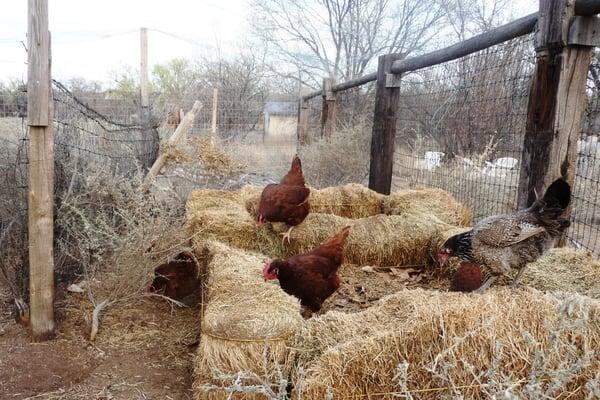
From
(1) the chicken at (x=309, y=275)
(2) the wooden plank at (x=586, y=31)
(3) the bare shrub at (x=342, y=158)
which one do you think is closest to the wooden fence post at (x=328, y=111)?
(3) the bare shrub at (x=342, y=158)

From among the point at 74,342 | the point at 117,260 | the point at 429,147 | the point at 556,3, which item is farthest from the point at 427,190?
the point at 74,342

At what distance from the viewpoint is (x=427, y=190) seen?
236 inches

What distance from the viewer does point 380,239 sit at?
4945 millimetres

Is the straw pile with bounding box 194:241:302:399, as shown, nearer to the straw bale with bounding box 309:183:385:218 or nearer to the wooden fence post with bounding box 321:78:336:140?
the straw bale with bounding box 309:183:385:218

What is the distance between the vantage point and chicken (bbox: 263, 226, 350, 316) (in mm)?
3541

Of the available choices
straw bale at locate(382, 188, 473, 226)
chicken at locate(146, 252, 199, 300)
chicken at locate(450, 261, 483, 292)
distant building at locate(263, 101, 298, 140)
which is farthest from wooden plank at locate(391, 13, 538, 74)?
distant building at locate(263, 101, 298, 140)

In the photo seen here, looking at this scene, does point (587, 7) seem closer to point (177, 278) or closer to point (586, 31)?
point (586, 31)

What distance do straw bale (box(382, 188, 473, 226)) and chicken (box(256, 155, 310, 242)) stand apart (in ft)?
4.26

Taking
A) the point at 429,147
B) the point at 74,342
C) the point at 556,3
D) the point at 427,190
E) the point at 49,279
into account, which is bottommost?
the point at 74,342

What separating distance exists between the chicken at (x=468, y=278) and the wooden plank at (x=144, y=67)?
6319mm

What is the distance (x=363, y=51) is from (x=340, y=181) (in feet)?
45.4

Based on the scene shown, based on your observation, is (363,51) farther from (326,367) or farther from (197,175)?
(326,367)

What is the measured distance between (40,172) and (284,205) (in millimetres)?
2267

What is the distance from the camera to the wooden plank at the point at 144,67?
330 inches
